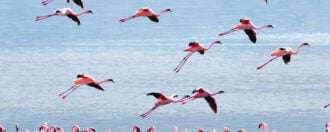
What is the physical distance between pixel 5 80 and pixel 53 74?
6.25ft

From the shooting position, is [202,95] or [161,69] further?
[161,69]

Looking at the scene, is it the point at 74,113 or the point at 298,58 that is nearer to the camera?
the point at 74,113

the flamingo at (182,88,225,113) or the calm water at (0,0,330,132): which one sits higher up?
the flamingo at (182,88,225,113)

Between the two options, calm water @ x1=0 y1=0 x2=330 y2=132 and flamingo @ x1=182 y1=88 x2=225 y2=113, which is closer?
flamingo @ x1=182 y1=88 x2=225 y2=113

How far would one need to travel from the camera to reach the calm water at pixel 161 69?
101ft

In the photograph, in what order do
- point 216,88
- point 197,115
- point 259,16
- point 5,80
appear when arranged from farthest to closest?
point 259,16 → point 5,80 → point 216,88 → point 197,115

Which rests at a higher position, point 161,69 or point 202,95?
point 202,95

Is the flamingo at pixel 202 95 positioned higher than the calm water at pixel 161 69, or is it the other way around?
the flamingo at pixel 202 95

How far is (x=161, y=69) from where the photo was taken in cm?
4353

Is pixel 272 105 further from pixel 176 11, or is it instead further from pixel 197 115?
pixel 176 11

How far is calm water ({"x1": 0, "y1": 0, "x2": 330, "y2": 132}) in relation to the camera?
3078 centimetres

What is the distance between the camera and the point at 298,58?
48000mm

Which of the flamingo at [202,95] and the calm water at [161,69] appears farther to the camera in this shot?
the calm water at [161,69]

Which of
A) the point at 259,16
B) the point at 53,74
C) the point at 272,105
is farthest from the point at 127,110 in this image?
the point at 259,16
